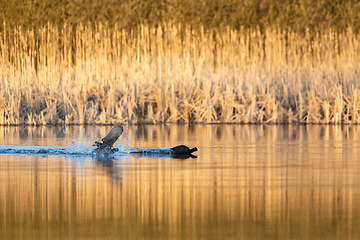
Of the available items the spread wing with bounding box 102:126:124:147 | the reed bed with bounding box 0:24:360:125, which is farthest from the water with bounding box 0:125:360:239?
the reed bed with bounding box 0:24:360:125

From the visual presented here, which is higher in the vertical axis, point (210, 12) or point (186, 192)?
point (210, 12)

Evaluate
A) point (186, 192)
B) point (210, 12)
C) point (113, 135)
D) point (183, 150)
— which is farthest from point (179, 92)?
point (210, 12)

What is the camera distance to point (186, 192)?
6520mm

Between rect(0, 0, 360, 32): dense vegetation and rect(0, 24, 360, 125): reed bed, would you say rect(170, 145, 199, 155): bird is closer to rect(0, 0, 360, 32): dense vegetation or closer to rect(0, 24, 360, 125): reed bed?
rect(0, 24, 360, 125): reed bed

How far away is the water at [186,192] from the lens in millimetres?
5074

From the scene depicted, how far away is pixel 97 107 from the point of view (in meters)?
16.8

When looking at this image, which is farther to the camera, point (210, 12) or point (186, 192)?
point (210, 12)

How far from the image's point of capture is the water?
5.07 meters

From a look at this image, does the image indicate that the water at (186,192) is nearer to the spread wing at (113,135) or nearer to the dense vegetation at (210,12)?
the spread wing at (113,135)

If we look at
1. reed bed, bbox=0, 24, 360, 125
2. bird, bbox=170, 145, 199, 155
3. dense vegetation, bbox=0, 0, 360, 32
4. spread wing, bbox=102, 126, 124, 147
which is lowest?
bird, bbox=170, 145, 199, 155

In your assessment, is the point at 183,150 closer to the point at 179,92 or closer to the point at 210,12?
the point at 179,92

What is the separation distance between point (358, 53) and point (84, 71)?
229 inches

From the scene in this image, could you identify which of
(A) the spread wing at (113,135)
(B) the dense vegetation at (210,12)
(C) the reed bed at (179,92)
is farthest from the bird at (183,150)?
(B) the dense vegetation at (210,12)

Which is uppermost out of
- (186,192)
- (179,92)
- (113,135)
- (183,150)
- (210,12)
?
(210,12)
